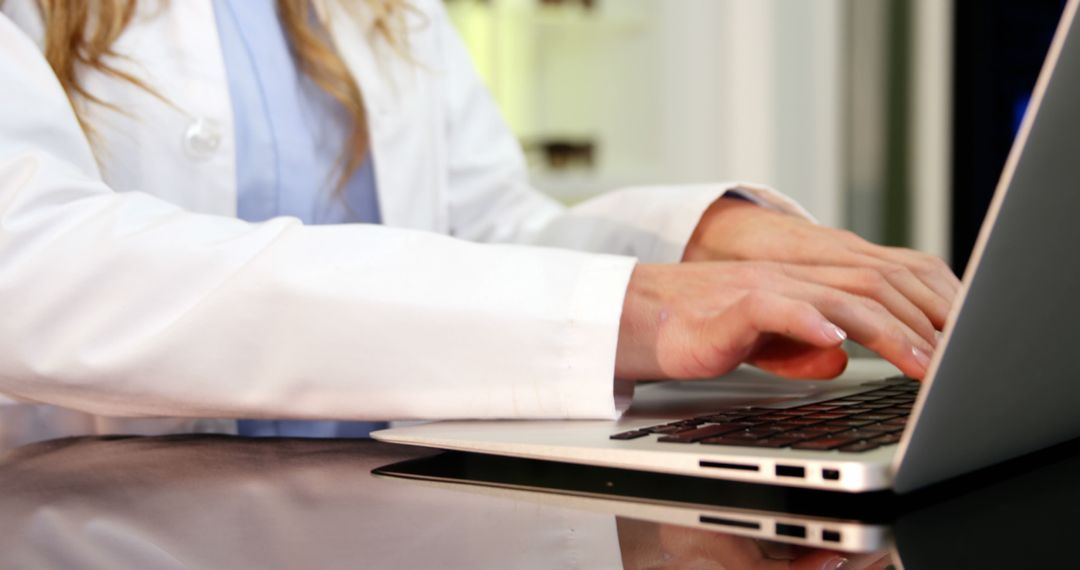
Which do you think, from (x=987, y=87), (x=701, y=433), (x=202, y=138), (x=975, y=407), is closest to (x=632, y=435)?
(x=701, y=433)

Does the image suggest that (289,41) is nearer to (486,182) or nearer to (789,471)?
(486,182)

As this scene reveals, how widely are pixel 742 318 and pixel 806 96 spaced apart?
6.38ft

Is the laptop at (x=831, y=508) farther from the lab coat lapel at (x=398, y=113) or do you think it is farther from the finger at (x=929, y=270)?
the lab coat lapel at (x=398, y=113)

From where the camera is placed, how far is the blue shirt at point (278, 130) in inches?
34.4

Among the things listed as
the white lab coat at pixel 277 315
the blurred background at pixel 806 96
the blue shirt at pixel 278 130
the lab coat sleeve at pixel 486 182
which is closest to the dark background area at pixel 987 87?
the blurred background at pixel 806 96

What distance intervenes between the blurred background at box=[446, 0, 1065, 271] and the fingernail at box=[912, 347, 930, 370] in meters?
1.82

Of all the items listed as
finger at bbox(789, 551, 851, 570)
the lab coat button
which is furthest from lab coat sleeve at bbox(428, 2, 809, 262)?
finger at bbox(789, 551, 851, 570)

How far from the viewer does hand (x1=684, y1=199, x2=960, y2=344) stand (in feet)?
1.85

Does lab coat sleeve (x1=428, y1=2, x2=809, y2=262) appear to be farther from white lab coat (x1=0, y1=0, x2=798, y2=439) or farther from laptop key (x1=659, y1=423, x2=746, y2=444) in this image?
laptop key (x1=659, y1=423, x2=746, y2=444)

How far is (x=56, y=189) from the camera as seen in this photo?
567 mm

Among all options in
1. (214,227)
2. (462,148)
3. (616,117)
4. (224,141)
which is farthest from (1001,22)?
(214,227)

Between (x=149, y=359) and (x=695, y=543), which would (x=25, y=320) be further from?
(x=695, y=543)

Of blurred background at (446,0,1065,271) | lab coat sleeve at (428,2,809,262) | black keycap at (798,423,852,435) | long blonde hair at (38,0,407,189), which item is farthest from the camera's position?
blurred background at (446,0,1065,271)

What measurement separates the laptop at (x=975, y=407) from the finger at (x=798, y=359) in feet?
0.32
